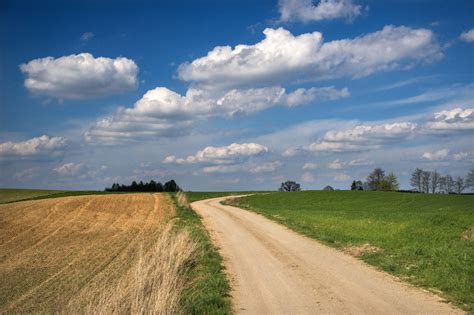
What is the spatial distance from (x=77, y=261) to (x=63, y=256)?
1.76 meters

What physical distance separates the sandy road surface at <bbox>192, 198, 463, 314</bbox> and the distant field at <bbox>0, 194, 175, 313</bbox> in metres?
3.67

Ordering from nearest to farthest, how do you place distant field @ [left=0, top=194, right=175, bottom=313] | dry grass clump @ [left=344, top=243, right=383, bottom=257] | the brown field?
the brown field → distant field @ [left=0, top=194, right=175, bottom=313] → dry grass clump @ [left=344, top=243, right=383, bottom=257]

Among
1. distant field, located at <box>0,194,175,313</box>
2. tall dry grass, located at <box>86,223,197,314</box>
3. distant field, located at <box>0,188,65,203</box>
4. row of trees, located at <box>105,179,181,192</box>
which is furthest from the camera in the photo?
row of trees, located at <box>105,179,181,192</box>

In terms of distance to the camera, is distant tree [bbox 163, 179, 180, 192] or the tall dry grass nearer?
the tall dry grass

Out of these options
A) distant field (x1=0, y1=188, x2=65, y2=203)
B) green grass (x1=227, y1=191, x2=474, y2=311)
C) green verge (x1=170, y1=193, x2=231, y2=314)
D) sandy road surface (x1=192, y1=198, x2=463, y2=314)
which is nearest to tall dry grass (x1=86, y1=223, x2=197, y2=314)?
green verge (x1=170, y1=193, x2=231, y2=314)

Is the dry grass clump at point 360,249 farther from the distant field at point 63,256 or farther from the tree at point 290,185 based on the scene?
the tree at point 290,185

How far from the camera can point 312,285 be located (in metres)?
12.9

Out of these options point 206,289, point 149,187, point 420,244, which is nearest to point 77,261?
point 206,289

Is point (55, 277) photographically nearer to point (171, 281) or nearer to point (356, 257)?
point (171, 281)

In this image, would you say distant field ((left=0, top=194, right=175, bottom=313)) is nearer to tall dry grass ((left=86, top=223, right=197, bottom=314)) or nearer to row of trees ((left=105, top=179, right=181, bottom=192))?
tall dry grass ((left=86, top=223, right=197, bottom=314))

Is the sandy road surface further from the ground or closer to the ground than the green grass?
closer to the ground

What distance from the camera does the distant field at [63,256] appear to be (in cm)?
1167

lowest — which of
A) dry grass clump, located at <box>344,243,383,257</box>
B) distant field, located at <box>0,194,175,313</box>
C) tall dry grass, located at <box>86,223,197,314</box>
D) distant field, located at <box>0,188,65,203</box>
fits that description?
distant field, located at <box>0,194,175,313</box>

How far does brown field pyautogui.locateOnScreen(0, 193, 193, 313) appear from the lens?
410 inches
